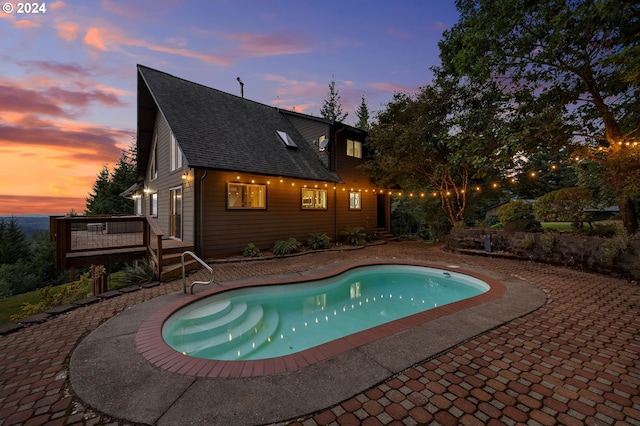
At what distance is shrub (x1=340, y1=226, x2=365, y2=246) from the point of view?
12448 millimetres

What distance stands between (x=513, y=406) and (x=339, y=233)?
35.4 feet

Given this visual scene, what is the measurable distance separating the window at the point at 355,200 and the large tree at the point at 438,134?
1609mm

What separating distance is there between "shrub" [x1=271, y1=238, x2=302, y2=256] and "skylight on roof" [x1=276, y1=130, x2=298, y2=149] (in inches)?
180

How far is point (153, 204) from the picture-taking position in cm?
1330

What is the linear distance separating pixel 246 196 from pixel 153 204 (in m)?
6.98

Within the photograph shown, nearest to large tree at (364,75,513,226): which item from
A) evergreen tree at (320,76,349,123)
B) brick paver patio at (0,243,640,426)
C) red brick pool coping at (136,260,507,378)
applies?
brick paver patio at (0,243,640,426)

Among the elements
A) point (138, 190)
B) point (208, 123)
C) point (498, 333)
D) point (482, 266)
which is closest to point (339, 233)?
point (482, 266)

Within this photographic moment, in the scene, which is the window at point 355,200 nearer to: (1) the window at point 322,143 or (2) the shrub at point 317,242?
(1) the window at point 322,143

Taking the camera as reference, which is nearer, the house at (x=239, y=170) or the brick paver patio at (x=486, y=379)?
the brick paver patio at (x=486, y=379)

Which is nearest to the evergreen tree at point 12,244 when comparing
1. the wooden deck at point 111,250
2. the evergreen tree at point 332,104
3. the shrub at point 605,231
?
the wooden deck at point 111,250

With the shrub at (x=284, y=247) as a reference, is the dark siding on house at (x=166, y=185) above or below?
above

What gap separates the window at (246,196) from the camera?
9.24m

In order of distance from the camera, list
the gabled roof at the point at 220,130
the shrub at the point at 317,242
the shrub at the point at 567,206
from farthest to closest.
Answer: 1. the shrub at the point at 317,242
2. the gabled roof at the point at 220,130
3. the shrub at the point at 567,206

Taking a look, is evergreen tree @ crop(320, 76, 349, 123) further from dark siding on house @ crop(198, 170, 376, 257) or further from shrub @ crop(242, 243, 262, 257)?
shrub @ crop(242, 243, 262, 257)
